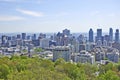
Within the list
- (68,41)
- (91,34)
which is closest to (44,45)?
(68,41)

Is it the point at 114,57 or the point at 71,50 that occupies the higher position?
the point at 71,50

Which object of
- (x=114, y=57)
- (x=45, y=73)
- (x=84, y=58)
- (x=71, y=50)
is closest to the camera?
(x=45, y=73)

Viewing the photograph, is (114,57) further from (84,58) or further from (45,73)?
(45,73)

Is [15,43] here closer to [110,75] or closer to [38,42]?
[38,42]

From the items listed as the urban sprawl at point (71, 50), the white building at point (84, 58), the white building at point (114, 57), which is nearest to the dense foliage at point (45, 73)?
the white building at point (84, 58)

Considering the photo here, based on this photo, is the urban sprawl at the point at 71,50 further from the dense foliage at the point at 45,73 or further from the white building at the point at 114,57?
the dense foliage at the point at 45,73

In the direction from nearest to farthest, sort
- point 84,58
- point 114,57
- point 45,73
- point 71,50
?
point 45,73, point 84,58, point 114,57, point 71,50

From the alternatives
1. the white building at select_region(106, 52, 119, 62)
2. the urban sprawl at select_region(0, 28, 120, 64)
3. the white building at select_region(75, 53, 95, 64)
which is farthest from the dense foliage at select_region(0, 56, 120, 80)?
the white building at select_region(106, 52, 119, 62)

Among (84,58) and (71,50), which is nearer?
(84,58)

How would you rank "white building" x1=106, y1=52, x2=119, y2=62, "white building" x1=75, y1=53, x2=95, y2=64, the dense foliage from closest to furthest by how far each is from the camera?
the dense foliage → "white building" x1=75, y1=53, x2=95, y2=64 → "white building" x1=106, y1=52, x2=119, y2=62

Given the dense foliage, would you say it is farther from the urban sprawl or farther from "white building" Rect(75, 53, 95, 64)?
the urban sprawl

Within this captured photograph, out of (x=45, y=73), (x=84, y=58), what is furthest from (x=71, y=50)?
(x=45, y=73)
